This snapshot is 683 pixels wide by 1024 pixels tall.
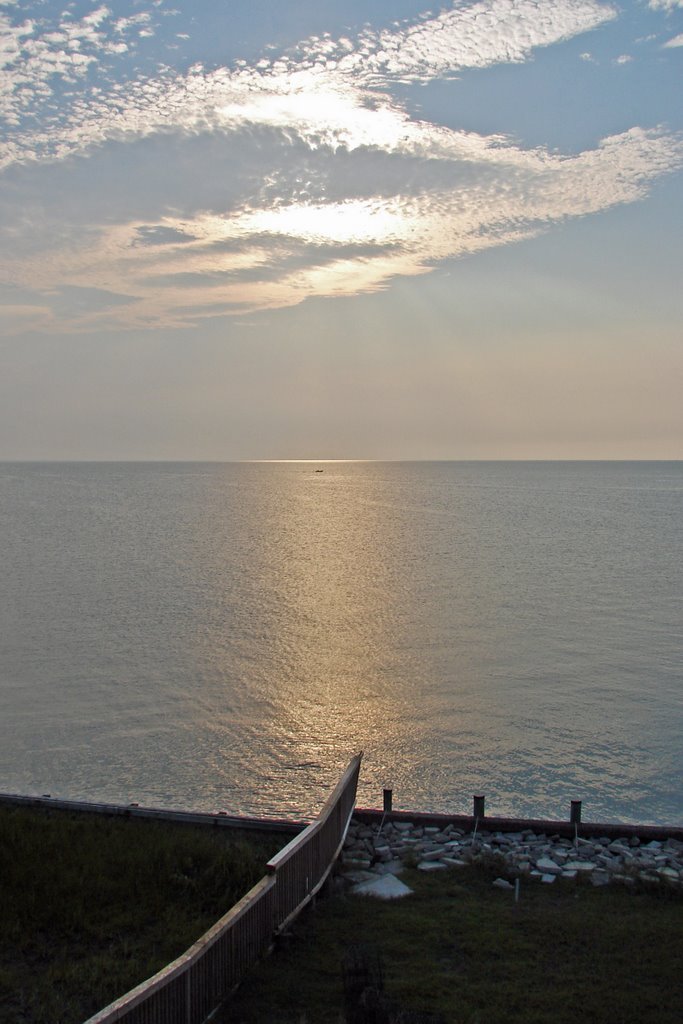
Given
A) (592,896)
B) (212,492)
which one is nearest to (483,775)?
(592,896)

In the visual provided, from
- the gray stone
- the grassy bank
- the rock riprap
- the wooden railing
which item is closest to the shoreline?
the rock riprap

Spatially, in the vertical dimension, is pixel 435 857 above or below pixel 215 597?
below

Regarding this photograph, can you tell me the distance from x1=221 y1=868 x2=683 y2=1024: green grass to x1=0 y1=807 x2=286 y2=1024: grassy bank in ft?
5.21

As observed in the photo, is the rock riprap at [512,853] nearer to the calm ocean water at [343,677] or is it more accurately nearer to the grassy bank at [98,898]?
the grassy bank at [98,898]

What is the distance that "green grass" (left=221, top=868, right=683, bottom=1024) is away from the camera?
11047 mm

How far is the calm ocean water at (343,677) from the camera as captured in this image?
77.5ft

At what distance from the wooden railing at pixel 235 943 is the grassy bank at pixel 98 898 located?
1129mm

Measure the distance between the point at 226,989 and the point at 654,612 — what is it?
41814 mm

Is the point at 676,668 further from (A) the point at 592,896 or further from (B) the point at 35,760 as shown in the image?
(B) the point at 35,760

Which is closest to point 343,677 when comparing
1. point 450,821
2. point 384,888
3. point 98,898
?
point 450,821

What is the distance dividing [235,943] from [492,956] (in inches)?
151

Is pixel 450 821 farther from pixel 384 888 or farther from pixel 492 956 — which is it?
pixel 492 956

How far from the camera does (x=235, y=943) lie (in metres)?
11.3

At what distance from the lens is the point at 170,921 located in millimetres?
13164
